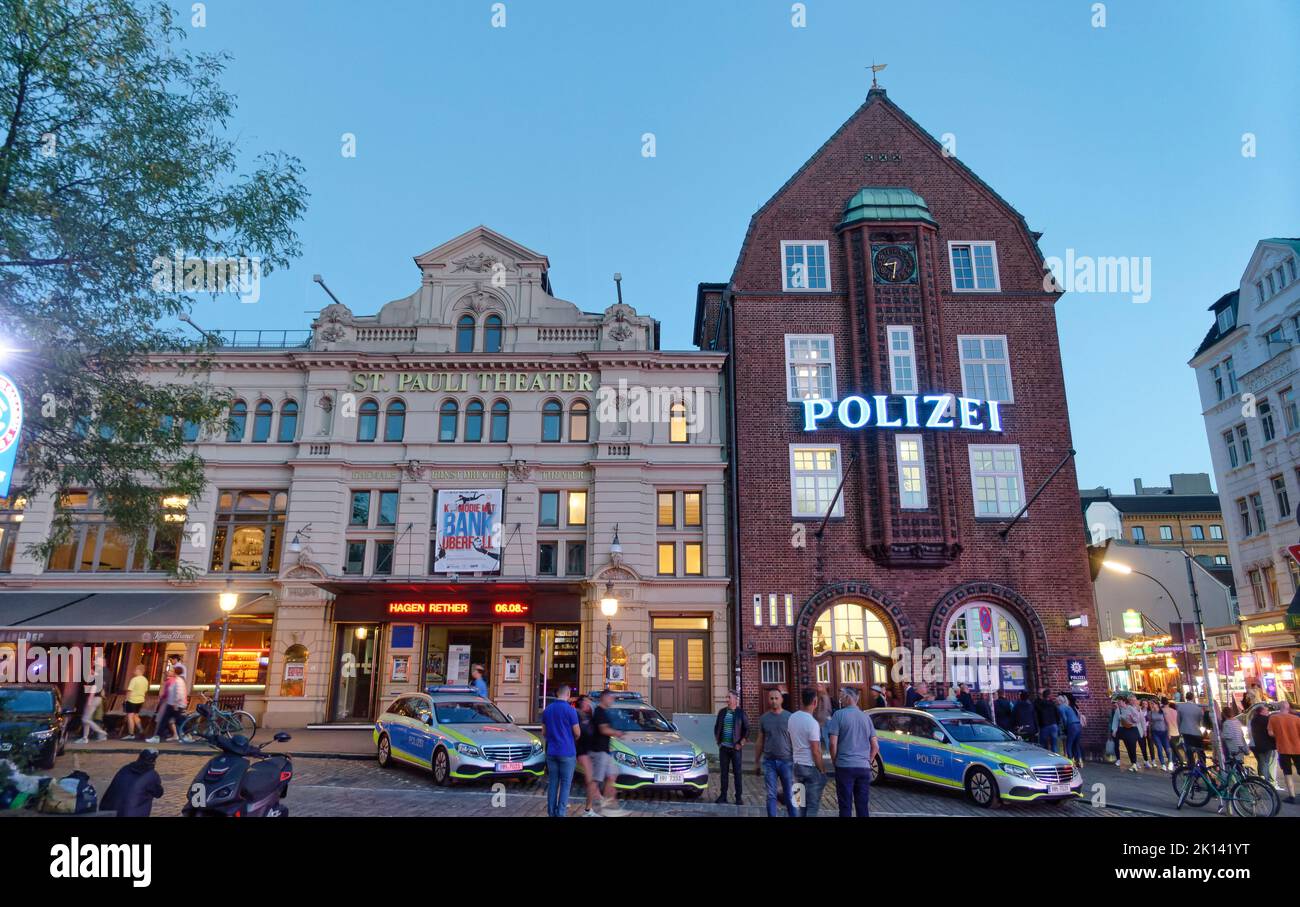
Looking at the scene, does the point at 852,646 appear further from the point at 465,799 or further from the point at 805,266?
the point at 465,799

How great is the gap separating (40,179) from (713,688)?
21.2 metres

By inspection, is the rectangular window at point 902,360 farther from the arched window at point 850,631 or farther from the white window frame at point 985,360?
the arched window at point 850,631

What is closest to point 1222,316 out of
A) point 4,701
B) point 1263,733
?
point 1263,733

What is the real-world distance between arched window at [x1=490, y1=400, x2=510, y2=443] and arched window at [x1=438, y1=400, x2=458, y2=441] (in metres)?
1.36

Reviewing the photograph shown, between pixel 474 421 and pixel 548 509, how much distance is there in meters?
4.18

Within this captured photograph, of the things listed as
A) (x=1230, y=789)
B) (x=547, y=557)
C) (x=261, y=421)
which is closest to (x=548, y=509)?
(x=547, y=557)

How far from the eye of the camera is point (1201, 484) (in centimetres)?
7238

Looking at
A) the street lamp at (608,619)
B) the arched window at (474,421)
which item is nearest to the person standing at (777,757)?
the street lamp at (608,619)

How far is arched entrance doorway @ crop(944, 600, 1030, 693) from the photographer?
24859 millimetres

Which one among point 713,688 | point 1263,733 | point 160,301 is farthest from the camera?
point 713,688

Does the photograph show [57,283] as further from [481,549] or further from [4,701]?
[481,549]

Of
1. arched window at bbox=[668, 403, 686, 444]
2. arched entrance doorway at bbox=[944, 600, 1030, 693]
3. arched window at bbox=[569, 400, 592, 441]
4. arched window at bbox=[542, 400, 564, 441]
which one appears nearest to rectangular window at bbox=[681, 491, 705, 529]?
arched window at bbox=[668, 403, 686, 444]

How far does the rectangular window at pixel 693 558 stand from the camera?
2648cm

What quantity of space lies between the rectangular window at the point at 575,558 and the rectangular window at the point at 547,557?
36 centimetres
